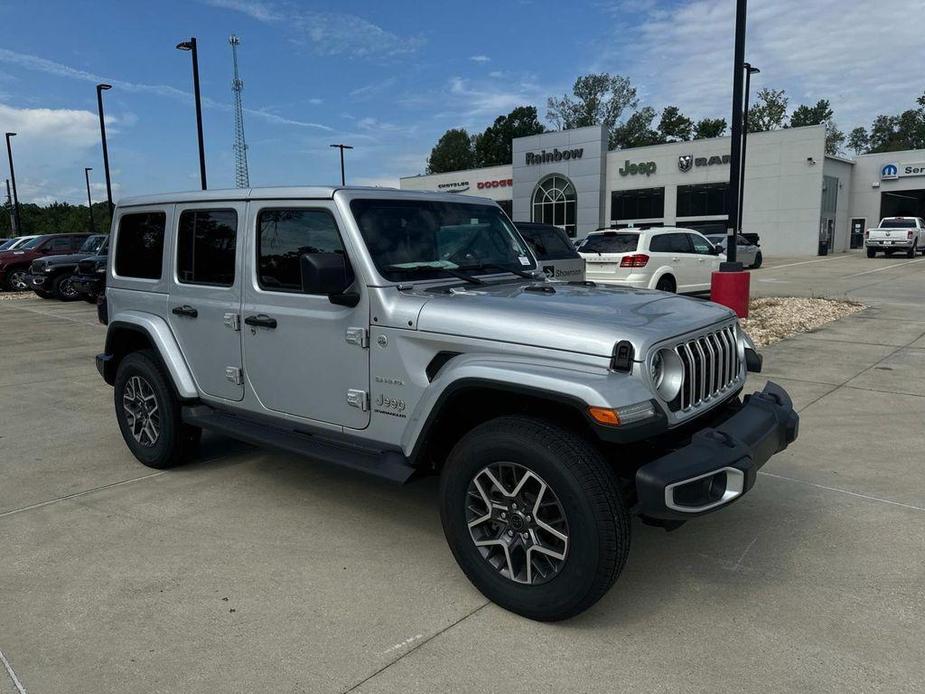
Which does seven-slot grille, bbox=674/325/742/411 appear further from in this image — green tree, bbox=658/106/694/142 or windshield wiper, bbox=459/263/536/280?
green tree, bbox=658/106/694/142

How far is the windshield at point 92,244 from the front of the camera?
805 inches

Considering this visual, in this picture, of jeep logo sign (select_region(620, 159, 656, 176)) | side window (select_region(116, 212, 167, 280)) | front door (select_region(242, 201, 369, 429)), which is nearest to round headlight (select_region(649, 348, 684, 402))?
front door (select_region(242, 201, 369, 429))

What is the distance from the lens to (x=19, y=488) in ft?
15.4

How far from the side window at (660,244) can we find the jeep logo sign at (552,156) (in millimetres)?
32709

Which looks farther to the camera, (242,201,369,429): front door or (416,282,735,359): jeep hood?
(242,201,369,429): front door

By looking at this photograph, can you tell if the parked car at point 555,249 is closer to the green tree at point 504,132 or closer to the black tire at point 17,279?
the black tire at point 17,279

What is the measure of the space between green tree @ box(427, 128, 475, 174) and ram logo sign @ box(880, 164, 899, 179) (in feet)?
233

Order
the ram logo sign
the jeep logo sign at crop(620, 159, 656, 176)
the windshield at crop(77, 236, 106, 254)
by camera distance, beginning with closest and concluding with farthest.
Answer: the windshield at crop(77, 236, 106, 254) → the ram logo sign → the jeep logo sign at crop(620, 159, 656, 176)

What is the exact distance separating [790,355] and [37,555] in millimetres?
8150

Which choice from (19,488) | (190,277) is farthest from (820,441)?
(19,488)

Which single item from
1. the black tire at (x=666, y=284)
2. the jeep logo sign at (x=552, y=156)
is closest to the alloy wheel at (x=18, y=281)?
the black tire at (x=666, y=284)

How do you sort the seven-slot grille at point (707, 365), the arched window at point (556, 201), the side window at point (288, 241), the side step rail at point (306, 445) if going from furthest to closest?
the arched window at point (556, 201), the side window at point (288, 241), the side step rail at point (306, 445), the seven-slot grille at point (707, 365)

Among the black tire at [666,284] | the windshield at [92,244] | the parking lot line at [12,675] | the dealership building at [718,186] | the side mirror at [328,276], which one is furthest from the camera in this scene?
the dealership building at [718,186]

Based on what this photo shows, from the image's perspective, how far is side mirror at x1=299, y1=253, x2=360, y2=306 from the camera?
10.7 ft
